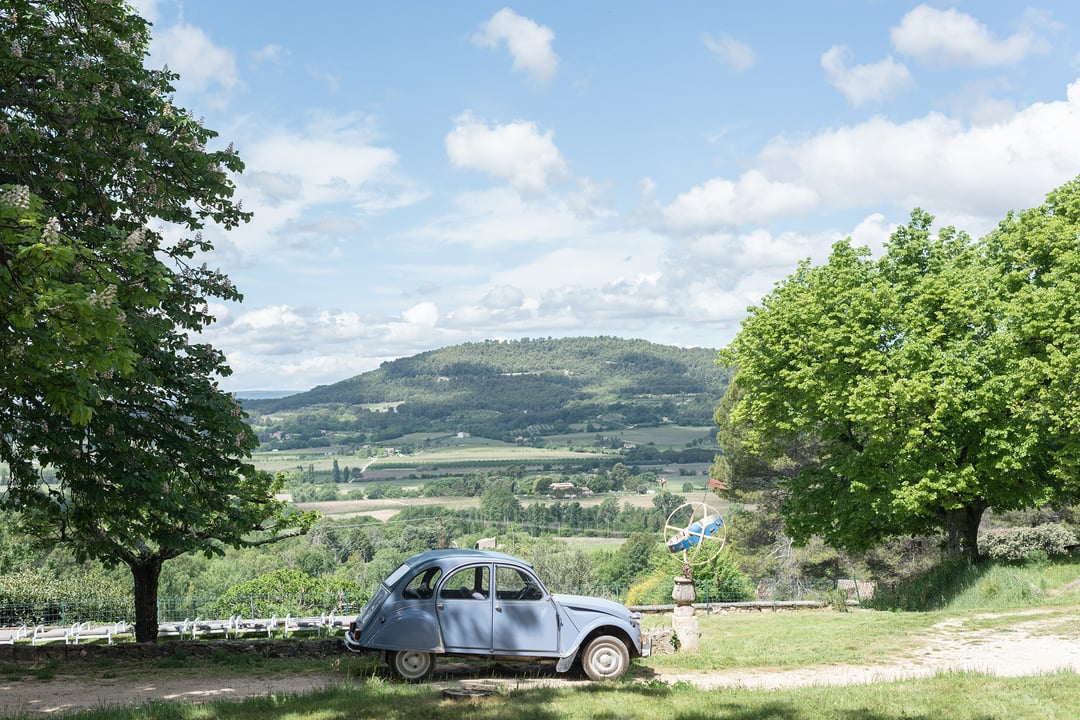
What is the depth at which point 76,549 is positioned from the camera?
16.0m

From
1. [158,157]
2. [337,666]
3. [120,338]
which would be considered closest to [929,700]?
[337,666]

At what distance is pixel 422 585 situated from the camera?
11922mm

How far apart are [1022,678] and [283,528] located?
599 inches

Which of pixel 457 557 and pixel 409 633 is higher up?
pixel 457 557

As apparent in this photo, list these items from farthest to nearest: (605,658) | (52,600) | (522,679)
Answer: (52,600) < (605,658) < (522,679)

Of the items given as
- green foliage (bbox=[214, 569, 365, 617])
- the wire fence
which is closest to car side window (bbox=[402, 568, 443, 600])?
the wire fence

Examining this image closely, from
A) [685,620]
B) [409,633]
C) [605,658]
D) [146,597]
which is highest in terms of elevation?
[409,633]

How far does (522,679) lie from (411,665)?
5.09ft

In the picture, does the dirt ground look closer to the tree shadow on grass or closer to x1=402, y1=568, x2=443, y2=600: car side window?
x1=402, y1=568, x2=443, y2=600: car side window

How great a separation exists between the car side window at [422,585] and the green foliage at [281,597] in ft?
125

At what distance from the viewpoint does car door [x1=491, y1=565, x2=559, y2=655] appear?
38.9ft

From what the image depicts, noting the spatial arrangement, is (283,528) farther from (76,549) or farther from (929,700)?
(929,700)

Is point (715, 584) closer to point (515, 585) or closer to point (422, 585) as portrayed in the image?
point (515, 585)

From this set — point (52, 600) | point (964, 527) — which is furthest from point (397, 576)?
point (52, 600)
